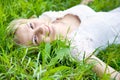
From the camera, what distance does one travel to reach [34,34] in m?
2.58

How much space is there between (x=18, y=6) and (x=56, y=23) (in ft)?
1.62

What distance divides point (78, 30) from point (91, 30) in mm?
114

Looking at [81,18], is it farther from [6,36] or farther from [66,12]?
[6,36]

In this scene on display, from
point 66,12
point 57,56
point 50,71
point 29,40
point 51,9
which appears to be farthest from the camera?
point 51,9

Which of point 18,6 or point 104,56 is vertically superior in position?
point 18,6

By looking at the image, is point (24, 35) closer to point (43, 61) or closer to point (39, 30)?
point (39, 30)

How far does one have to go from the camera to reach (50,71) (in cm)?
217

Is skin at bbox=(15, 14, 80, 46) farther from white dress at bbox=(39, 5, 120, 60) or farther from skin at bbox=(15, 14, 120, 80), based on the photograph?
white dress at bbox=(39, 5, 120, 60)

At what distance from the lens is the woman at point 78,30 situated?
8.20 ft

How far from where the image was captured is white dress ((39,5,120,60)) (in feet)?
8.43

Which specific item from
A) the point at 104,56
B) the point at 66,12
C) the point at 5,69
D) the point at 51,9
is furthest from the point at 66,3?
the point at 5,69

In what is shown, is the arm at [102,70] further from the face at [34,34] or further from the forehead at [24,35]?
the forehead at [24,35]

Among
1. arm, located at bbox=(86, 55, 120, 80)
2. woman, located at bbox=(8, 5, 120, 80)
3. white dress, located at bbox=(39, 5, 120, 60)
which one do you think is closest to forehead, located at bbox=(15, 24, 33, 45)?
woman, located at bbox=(8, 5, 120, 80)

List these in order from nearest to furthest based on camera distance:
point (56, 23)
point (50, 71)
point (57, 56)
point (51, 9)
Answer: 1. point (50, 71)
2. point (57, 56)
3. point (56, 23)
4. point (51, 9)
